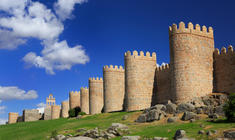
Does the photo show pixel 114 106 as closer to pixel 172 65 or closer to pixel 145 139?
pixel 172 65

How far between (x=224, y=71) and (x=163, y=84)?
7895 millimetres

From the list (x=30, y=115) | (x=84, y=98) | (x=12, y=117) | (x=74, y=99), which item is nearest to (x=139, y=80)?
(x=84, y=98)

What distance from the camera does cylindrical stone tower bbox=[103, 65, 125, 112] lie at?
41.2 metres

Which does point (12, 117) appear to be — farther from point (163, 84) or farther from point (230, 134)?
point (230, 134)

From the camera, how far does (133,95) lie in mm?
33656

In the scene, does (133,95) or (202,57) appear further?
(133,95)

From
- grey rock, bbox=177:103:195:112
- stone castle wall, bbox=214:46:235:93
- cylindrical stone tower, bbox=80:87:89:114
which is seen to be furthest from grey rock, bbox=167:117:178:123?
cylindrical stone tower, bbox=80:87:89:114

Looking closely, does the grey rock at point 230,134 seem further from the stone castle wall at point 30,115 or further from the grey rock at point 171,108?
the stone castle wall at point 30,115

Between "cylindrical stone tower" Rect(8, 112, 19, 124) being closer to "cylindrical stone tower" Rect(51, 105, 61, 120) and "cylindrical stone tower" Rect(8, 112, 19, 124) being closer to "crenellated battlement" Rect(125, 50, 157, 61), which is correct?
"cylindrical stone tower" Rect(51, 105, 61, 120)

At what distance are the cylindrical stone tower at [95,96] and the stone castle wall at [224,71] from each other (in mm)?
23672

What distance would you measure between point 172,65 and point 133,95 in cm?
735

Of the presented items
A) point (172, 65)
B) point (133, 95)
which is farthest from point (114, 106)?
point (172, 65)

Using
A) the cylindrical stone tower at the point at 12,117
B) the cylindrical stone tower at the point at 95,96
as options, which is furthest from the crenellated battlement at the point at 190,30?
the cylindrical stone tower at the point at 12,117

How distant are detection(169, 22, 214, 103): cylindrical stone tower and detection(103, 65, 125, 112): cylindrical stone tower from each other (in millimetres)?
15120
